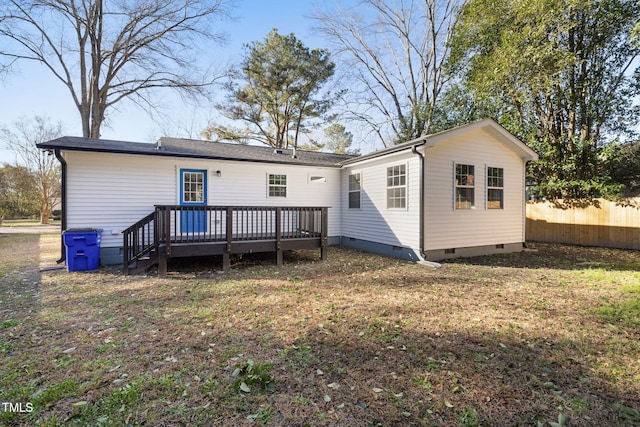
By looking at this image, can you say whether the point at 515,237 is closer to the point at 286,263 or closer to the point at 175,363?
the point at 286,263

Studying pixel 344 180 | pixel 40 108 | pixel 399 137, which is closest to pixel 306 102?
pixel 399 137

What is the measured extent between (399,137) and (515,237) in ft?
34.7

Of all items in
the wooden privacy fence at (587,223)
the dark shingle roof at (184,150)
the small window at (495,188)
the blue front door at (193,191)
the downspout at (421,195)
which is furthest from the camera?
the wooden privacy fence at (587,223)

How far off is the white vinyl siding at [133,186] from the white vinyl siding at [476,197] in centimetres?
450

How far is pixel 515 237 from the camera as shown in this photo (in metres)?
9.12

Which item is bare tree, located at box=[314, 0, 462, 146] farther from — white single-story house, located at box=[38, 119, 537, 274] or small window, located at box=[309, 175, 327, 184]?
small window, located at box=[309, 175, 327, 184]

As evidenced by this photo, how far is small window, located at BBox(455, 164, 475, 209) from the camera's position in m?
8.02

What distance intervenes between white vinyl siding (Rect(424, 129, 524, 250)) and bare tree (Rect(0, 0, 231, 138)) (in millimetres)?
14610

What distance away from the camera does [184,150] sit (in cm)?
857

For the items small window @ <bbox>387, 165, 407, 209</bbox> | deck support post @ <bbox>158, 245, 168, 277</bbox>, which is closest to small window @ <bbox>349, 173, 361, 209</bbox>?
small window @ <bbox>387, 165, 407, 209</bbox>

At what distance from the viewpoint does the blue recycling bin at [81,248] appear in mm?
6422

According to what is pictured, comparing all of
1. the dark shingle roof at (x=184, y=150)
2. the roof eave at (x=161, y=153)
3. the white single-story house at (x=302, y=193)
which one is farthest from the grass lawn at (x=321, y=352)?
the dark shingle roof at (x=184, y=150)

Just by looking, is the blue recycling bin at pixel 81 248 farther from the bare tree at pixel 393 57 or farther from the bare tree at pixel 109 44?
the bare tree at pixel 393 57

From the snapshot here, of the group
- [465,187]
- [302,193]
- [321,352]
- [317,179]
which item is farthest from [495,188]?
[321,352]
